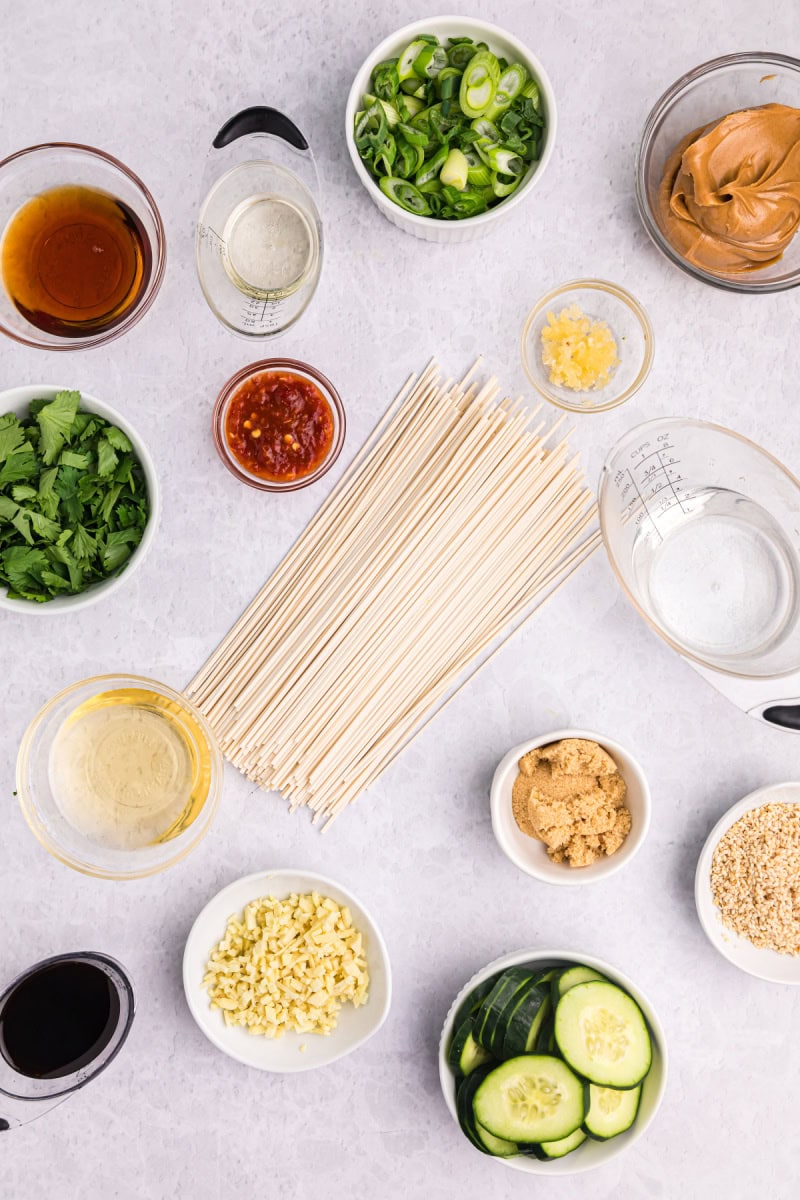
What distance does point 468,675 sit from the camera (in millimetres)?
1845

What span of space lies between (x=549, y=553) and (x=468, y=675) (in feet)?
1.00

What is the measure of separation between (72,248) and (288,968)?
4.77ft

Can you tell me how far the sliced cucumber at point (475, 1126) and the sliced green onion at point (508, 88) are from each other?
182 cm

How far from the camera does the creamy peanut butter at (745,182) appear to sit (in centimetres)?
162

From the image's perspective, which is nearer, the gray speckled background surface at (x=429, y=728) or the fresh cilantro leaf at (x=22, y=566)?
the fresh cilantro leaf at (x=22, y=566)

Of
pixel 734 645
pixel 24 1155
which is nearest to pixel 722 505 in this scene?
pixel 734 645

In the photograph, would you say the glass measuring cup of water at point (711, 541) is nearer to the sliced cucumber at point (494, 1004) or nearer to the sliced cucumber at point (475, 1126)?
the sliced cucumber at point (494, 1004)

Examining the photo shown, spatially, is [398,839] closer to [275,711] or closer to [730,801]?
[275,711]

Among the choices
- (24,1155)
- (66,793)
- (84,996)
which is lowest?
(24,1155)

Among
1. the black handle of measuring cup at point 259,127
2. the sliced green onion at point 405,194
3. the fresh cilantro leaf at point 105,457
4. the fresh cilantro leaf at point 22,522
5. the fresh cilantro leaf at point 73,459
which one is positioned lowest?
the fresh cilantro leaf at point 22,522

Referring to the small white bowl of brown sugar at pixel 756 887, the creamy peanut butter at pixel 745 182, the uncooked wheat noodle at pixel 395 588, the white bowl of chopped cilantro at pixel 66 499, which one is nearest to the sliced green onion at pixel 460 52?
the creamy peanut butter at pixel 745 182

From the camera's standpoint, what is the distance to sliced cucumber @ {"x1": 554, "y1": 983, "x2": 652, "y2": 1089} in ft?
5.35

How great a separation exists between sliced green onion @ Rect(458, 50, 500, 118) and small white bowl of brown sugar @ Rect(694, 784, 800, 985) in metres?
1.44

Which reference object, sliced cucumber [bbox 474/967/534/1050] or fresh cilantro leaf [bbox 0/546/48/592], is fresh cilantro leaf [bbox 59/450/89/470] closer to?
fresh cilantro leaf [bbox 0/546/48/592]
